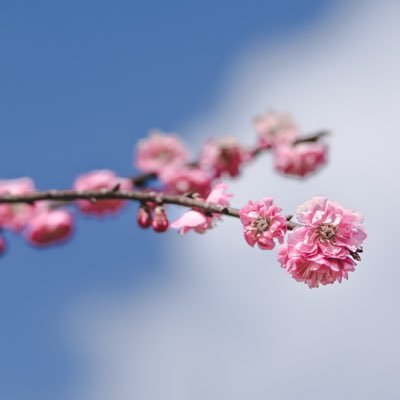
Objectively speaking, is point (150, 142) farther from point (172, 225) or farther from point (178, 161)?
point (172, 225)

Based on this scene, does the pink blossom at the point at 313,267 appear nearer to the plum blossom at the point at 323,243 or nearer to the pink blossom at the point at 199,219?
the plum blossom at the point at 323,243

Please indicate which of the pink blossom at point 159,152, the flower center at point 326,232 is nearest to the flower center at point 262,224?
the flower center at point 326,232

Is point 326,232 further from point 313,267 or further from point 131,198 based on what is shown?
point 131,198

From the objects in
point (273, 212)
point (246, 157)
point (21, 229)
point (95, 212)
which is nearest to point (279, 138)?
point (246, 157)

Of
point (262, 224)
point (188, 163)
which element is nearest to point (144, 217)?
point (262, 224)

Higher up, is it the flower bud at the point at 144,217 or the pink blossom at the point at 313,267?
the flower bud at the point at 144,217

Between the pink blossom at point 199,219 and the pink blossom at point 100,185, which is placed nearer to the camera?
the pink blossom at point 199,219

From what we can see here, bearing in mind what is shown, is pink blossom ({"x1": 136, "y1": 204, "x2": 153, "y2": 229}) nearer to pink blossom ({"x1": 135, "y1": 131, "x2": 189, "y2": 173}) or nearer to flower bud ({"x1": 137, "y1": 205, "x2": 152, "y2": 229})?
flower bud ({"x1": 137, "y1": 205, "x2": 152, "y2": 229})
